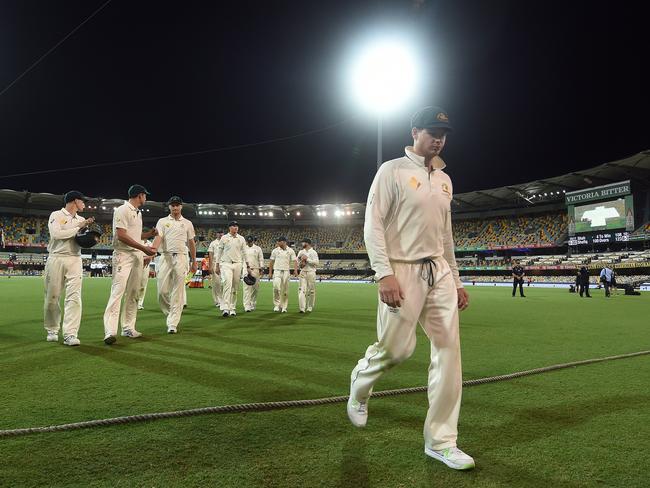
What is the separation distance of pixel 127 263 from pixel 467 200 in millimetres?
52993

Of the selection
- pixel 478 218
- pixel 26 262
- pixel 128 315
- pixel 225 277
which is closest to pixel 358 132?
pixel 478 218

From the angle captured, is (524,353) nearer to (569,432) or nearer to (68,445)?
(569,432)

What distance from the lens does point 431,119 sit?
118 inches

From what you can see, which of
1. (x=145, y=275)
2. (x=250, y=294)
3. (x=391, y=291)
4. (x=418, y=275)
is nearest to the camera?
(x=391, y=291)

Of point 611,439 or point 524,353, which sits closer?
point 611,439

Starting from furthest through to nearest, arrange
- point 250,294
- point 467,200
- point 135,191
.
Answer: point 467,200, point 250,294, point 135,191

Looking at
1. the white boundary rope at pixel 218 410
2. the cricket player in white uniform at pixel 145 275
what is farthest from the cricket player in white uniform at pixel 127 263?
the white boundary rope at pixel 218 410

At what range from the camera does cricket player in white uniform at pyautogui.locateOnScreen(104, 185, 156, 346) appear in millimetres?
6750

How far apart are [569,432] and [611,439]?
253mm

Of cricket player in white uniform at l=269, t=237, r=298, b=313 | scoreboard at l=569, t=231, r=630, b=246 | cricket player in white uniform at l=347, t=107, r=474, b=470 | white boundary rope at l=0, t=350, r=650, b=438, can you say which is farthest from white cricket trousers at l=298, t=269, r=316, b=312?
scoreboard at l=569, t=231, r=630, b=246

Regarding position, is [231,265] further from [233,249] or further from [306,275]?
[306,275]

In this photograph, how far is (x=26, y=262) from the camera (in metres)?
55.2

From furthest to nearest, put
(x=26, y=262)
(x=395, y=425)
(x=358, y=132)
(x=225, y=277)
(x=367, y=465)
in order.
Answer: (x=26, y=262), (x=358, y=132), (x=225, y=277), (x=395, y=425), (x=367, y=465)

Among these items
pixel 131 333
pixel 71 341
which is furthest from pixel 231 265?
pixel 71 341
